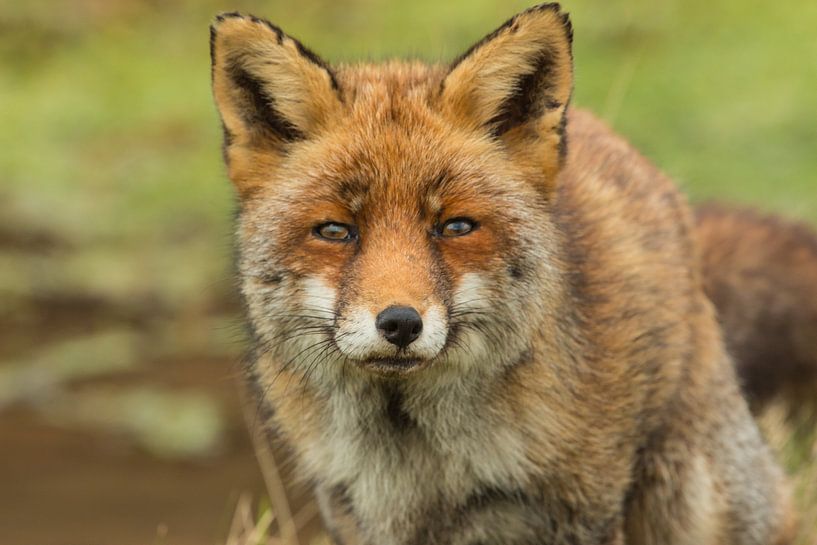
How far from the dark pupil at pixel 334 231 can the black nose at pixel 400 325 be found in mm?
468

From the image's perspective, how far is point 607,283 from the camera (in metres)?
5.65

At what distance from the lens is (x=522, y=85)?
16.7 ft

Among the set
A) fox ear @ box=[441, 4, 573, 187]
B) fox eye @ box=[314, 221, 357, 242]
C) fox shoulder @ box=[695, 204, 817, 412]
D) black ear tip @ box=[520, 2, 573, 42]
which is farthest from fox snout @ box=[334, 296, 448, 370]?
fox shoulder @ box=[695, 204, 817, 412]

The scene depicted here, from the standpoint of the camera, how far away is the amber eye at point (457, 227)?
4809 mm

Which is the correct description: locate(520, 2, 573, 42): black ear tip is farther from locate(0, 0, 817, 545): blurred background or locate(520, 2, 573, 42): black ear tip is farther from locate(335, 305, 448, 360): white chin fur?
locate(0, 0, 817, 545): blurred background

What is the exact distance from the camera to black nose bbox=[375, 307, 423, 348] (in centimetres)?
441

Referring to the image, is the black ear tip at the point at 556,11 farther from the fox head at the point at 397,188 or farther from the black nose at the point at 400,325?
the black nose at the point at 400,325

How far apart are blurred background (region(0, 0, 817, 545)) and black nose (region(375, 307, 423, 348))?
10.9 ft

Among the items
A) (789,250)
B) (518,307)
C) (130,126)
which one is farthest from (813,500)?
(130,126)

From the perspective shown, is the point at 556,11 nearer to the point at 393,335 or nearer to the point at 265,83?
the point at 265,83

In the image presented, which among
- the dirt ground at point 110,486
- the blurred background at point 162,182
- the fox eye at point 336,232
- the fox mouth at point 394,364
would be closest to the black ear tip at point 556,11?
the fox eye at point 336,232

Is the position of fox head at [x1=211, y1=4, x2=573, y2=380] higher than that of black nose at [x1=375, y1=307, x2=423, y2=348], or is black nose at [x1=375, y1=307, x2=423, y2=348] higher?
fox head at [x1=211, y1=4, x2=573, y2=380]

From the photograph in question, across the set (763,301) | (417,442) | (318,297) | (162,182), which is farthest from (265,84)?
(162,182)

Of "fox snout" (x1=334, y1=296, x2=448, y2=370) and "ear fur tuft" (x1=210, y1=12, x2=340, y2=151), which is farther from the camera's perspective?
"ear fur tuft" (x1=210, y1=12, x2=340, y2=151)
